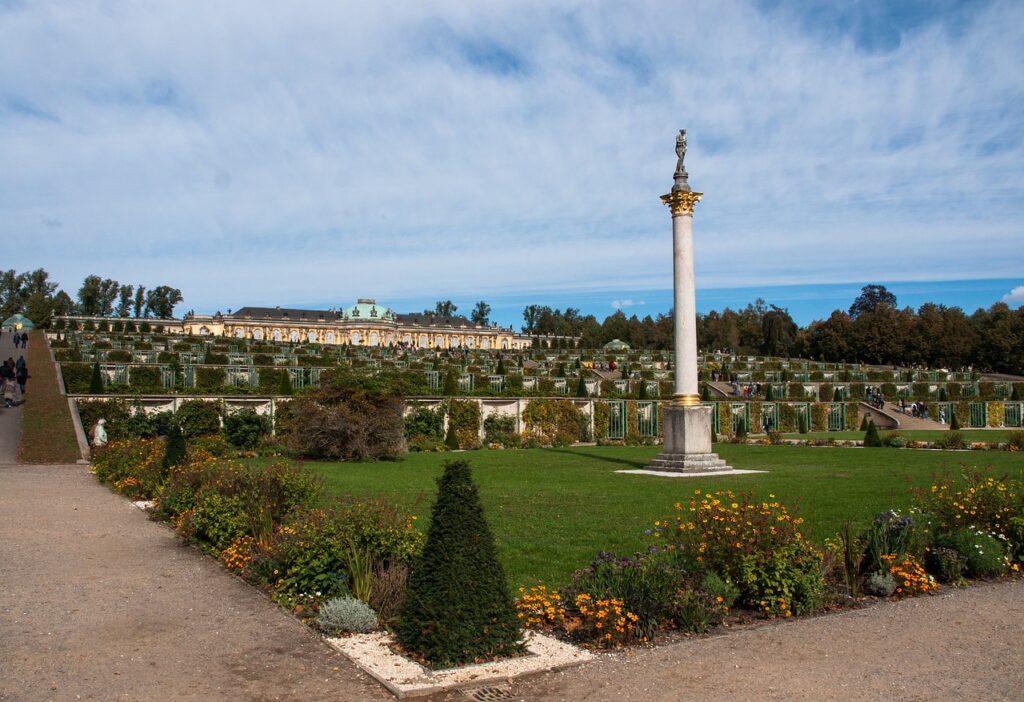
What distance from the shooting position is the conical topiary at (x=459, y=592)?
228 inches

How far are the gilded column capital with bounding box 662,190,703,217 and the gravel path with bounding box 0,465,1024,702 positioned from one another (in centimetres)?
1194

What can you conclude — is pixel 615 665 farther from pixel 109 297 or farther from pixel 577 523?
pixel 109 297

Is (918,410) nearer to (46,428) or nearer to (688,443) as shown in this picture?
(688,443)

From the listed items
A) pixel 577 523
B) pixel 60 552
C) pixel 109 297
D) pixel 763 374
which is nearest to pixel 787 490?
pixel 577 523

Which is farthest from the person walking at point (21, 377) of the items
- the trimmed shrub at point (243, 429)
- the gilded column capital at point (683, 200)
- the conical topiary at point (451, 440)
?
the gilded column capital at point (683, 200)

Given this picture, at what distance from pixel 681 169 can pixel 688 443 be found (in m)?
6.34

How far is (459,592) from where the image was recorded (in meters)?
5.78

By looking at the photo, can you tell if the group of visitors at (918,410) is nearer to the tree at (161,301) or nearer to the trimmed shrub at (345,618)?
the trimmed shrub at (345,618)

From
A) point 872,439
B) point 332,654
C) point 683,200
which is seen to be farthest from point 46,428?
point 872,439

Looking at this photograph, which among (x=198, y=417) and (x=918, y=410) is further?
(x=918, y=410)

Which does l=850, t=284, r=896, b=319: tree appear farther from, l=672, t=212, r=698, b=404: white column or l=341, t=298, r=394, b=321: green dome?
l=672, t=212, r=698, b=404: white column

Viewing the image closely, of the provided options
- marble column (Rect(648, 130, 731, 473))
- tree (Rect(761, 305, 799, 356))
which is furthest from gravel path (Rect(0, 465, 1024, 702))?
tree (Rect(761, 305, 799, 356))

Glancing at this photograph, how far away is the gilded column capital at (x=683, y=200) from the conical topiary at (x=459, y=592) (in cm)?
1421

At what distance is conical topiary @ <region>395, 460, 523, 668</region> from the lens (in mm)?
5781
